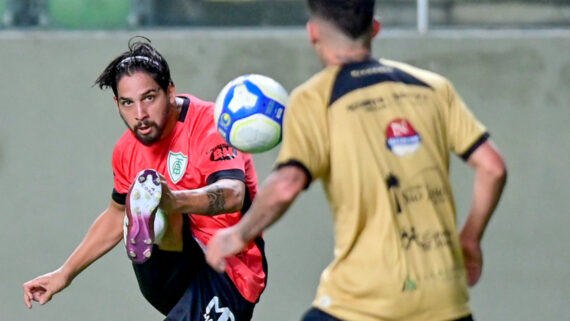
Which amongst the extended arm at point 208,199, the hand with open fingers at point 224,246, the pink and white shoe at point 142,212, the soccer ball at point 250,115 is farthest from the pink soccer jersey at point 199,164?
the hand with open fingers at point 224,246

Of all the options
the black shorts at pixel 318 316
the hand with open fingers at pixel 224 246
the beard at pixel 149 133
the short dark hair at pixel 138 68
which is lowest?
the black shorts at pixel 318 316

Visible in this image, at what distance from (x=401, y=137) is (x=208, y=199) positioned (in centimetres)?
114

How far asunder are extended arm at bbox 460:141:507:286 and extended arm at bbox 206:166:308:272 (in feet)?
1.73

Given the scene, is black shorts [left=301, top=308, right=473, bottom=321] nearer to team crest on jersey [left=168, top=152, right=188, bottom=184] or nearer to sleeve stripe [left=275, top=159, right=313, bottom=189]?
sleeve stripe [left=275, top=159, right=313, bottom=189]

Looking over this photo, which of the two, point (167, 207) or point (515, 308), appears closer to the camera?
point (167, 207)

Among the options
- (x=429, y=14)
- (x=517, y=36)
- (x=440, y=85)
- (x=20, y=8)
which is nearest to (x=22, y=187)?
(x=20, y=8)

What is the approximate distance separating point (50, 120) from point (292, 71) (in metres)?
1.52

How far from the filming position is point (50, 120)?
6.65m

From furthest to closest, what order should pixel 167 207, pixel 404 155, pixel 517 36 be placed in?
pixel 517 36, pixel 167 207, pixel 404 155

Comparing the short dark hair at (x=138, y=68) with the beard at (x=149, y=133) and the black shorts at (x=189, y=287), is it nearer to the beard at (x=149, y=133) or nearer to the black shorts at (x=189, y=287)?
the beard at (x=149, y=133)

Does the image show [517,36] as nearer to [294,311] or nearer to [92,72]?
[294,311]

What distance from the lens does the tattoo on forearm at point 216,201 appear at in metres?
4.01

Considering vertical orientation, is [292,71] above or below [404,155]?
above

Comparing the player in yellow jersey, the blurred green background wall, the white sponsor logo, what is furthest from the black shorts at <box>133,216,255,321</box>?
the blurred green background wall
